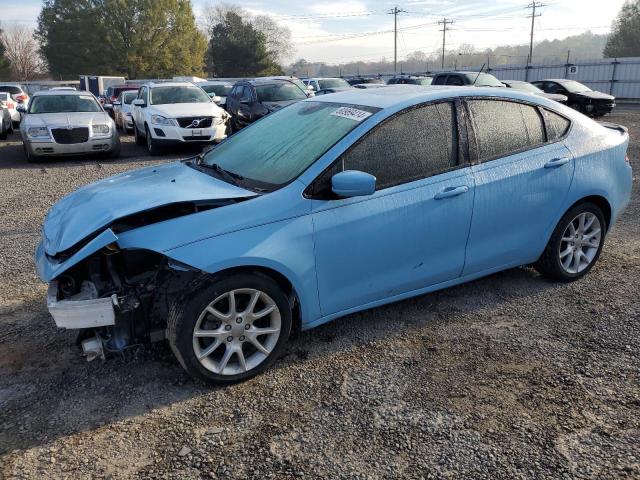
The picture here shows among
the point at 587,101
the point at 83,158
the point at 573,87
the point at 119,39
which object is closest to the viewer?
the point at 83,158

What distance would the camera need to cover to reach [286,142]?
145 inches

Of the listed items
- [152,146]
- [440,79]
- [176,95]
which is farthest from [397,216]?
[440,79]

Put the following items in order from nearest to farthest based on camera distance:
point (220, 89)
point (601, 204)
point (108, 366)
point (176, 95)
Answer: point (108, 366) < point (601, 204) < point (176, 95) < point (220, 89)

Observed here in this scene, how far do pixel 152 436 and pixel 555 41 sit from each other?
11703 centimetres

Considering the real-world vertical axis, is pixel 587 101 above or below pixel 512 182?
below

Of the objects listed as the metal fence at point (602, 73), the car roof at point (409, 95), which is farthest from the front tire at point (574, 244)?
the metal fence at point (602, 73)

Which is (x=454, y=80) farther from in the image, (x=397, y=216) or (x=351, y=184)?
(x=351, y=184)

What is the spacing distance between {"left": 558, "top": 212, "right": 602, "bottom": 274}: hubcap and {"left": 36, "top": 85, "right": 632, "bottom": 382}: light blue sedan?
5cm

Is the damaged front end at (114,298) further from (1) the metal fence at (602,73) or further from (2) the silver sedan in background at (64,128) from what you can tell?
(1) the metal fence at (602,73)

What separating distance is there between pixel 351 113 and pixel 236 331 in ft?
5.44

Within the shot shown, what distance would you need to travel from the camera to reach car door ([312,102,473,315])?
10.5 ft

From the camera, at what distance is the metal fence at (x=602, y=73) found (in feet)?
Result: 96.9

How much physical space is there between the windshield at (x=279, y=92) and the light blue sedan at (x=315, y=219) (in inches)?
410

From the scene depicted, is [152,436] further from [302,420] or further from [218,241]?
[218,241]
